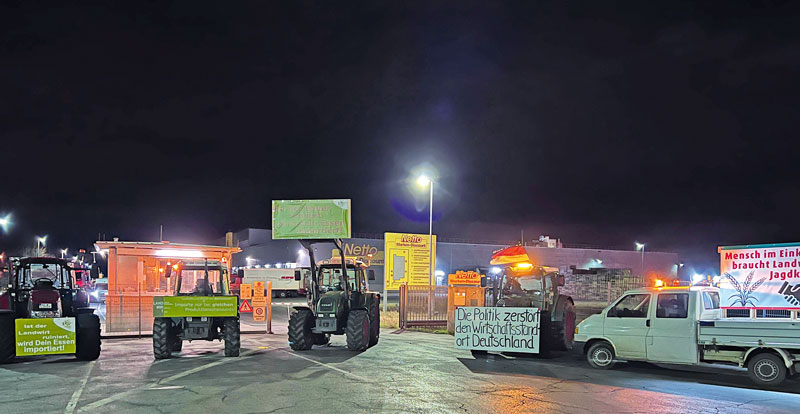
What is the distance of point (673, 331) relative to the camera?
1277 cm

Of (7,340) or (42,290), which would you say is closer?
(7,340)

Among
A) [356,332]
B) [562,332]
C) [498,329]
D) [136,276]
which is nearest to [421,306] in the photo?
[356,332]

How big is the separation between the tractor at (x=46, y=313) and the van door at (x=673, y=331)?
12.8 meters

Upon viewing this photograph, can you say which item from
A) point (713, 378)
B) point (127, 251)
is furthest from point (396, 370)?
point (127, 251)

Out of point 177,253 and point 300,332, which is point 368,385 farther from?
point 177,253

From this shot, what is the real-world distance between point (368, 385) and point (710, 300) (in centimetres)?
745

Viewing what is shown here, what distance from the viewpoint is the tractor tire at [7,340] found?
46.6 ft

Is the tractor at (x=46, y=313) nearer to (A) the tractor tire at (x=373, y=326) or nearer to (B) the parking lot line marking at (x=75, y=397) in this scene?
(B) the parking lot line marking at (x=75, y=397)

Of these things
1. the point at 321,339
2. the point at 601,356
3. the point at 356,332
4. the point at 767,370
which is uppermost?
the point at 767,370

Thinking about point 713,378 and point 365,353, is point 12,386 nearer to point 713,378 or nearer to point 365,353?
point 365,353

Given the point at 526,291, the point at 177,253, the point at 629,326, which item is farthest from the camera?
the point at 177,253

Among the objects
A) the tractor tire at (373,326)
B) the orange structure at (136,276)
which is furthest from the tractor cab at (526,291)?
the orange structure at (136,276)

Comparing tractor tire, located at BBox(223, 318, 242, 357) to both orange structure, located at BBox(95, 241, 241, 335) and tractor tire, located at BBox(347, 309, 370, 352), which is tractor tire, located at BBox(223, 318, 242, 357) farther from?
orange structure, located at BBox(95, 241, 241, 335)

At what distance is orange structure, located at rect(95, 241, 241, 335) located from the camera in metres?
21.6
